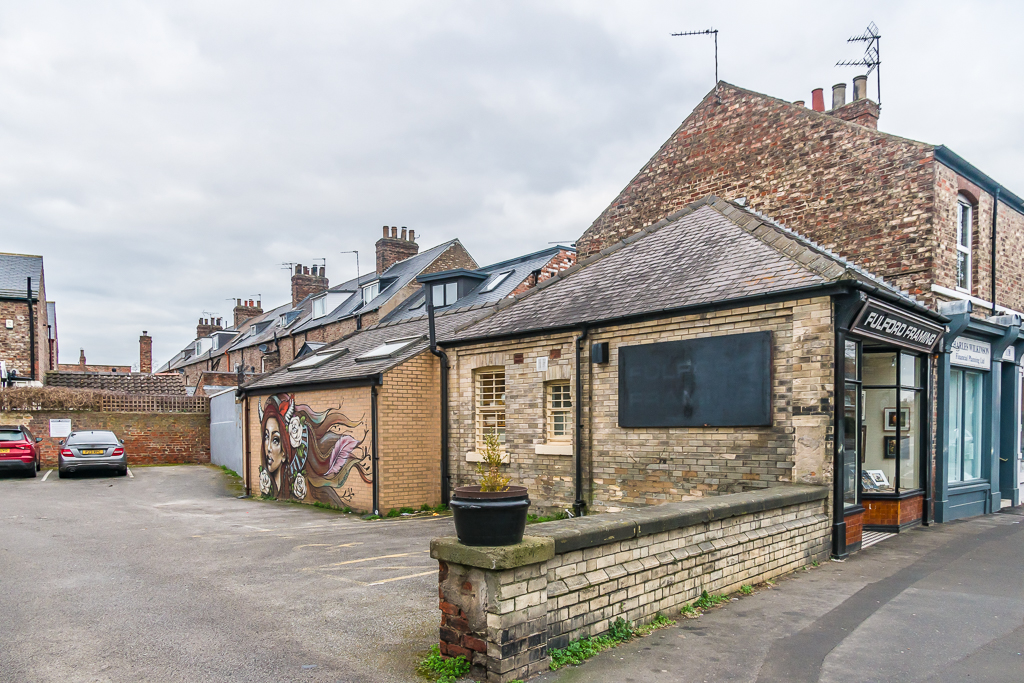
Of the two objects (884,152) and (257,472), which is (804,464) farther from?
(257,472)

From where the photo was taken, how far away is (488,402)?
47.4ft

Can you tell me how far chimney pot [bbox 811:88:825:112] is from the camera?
635 inches

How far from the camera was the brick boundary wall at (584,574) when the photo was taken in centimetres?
476

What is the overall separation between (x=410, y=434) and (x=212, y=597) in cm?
749

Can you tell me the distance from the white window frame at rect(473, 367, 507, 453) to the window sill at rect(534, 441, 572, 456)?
1.15 m

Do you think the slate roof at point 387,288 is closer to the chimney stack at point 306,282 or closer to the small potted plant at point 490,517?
the chimney stack at point 306,282

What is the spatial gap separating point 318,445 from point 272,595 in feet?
28.9

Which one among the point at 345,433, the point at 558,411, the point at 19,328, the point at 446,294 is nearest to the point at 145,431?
the point at 19,328

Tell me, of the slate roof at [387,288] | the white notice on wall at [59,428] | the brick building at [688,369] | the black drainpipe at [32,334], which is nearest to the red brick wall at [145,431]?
the white notice on wall at [59,428]

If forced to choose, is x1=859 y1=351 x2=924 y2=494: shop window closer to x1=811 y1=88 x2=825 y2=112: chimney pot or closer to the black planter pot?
x1=811 y1=88 x2=825 y2=112: chimney pot

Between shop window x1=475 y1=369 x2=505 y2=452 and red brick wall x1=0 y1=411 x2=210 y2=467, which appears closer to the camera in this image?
shop window x1=475 y1=369 x2=505 y2=452

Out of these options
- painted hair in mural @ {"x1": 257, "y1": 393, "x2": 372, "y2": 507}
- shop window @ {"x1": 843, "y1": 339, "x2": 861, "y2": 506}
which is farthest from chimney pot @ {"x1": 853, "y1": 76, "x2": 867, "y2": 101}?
painted hair in mural @ {"x1": 257, "y1": 393, "x2": 372, "y2": 507}

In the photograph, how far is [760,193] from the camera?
15.1 meters

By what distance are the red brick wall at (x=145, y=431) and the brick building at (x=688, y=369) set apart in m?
16.9
